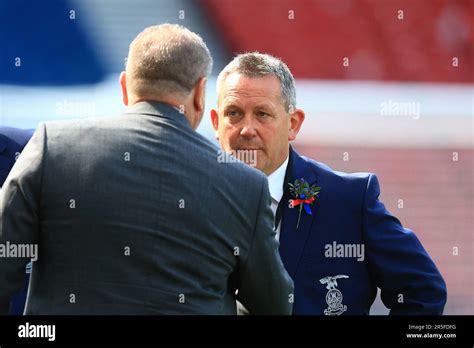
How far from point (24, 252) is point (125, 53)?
4.29 metres

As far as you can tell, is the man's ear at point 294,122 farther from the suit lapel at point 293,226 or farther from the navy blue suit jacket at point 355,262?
the navy blue suit jacket at point 355,262

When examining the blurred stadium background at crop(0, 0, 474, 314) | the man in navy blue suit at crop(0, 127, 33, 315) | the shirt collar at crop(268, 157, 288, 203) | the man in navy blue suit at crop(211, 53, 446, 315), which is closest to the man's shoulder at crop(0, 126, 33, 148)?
the man in navy blue suit at crop(0, 127, 33, 315)

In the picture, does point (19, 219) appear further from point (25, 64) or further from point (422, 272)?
point (25, 64)

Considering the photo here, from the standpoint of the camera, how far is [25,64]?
6156 mm

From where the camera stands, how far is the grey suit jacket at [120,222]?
202cm

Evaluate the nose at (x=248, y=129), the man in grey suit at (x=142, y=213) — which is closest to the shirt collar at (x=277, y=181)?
the nose at (x=248, y=129)

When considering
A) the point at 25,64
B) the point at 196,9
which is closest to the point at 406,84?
the point at 196,9

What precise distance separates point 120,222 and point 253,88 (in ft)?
3.99

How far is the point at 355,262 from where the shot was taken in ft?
9.35

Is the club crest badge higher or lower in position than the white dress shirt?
lower

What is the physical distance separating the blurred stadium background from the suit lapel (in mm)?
3266

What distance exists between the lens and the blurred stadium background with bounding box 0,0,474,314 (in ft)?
20.1

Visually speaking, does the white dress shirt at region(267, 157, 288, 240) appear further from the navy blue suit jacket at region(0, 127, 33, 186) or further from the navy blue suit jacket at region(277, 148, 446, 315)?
the navy blue suit jacket at region(0, 127, 33, 186)

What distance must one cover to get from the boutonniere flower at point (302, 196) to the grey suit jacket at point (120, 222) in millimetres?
786
